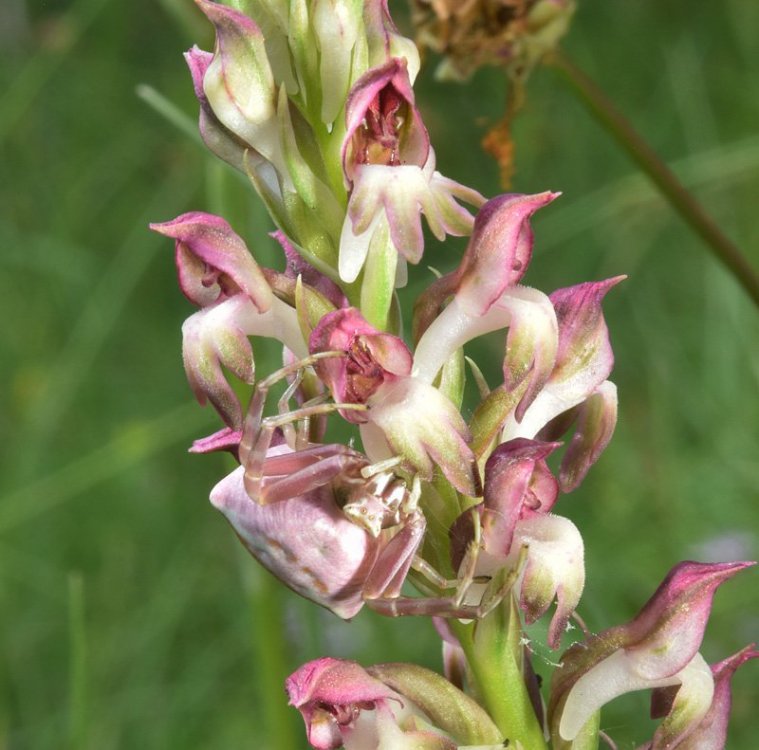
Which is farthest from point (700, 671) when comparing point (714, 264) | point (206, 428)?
point (714, 264)

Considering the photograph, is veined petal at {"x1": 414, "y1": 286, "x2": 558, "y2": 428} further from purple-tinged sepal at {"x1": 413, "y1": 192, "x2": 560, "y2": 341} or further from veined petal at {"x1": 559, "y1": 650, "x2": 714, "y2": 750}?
veined petal at {"x1": 559, "y1": 650, "x2": 714, "y2": 750}

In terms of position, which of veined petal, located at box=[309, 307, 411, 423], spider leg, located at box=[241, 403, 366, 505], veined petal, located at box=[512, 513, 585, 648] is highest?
veined petal, located at box=[309, 307, 411, 423]

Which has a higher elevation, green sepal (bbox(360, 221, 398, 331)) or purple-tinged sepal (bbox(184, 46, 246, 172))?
purple-tinged sepal (bbox(184, 46, 246, 172))

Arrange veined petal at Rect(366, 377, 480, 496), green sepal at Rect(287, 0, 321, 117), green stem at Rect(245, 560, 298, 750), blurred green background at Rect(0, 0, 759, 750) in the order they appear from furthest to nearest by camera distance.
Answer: blurred green background at Rect(0, 0, 759, 750), green stem at Rect(245, 560, 298, 750), green sepal at Rect(287, 0, 321, 117), veined petal at Rect(366, 377, 480, 496)

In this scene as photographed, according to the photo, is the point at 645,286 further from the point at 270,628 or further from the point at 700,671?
the point at 700,671

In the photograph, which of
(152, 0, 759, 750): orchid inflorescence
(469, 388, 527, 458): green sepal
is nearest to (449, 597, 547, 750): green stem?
(152, 0, 759, 750): orchid inflorescence

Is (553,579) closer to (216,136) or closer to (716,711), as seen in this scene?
(716,711)

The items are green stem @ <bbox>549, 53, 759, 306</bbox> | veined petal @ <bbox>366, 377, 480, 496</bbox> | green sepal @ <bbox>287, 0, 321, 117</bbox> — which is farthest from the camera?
green stem @ <bbox>549, 53, 759, 306</bbox>

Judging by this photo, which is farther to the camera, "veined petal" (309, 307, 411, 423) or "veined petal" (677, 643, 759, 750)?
"veined petal" (677, 643, 759, 750)

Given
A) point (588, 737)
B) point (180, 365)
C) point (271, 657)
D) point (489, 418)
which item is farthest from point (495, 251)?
point (180, 365)
